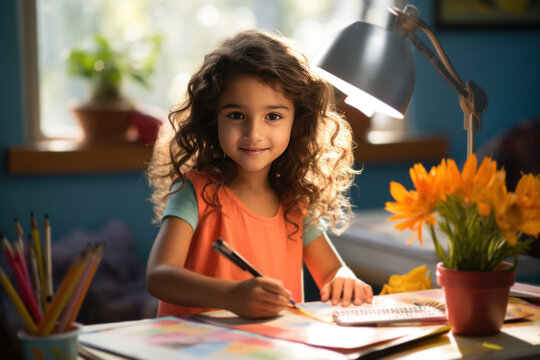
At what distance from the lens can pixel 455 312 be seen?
87cm

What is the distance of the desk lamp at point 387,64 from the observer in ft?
3.24

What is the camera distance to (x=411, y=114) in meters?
3.08

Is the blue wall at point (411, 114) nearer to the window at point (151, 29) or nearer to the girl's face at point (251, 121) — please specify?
the window at point (151, 29)

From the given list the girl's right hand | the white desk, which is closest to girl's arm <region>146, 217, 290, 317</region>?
the girl's right hand

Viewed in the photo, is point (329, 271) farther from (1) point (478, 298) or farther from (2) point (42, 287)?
(2) point (42, 287)

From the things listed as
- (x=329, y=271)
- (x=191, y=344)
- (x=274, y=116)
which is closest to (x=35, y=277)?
(x=191, y=344)

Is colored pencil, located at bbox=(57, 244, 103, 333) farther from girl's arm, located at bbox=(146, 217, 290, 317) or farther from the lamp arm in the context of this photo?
the lamp arm

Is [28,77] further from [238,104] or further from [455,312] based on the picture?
[455,312]

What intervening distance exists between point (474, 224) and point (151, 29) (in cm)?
215

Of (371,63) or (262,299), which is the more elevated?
(371,63)

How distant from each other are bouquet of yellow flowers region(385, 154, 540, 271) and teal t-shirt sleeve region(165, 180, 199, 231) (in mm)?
411

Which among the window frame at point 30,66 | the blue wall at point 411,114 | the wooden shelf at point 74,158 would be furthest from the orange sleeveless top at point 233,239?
the window frame at point 30,66

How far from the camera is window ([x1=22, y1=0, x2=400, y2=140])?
2.56 meters

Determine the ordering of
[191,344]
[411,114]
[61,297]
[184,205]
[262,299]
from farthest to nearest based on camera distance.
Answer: [411,114] → [184,205] → [262,299] → [191,344] → [61,297]
